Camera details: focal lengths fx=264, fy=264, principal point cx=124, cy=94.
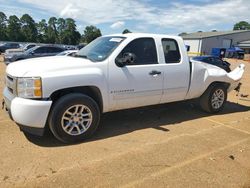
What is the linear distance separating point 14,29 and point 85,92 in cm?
8154

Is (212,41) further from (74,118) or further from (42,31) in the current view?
(74,118)

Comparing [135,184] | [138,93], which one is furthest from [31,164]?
[138,93]

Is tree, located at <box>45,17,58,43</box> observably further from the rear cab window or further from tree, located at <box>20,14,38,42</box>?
the rear cab window

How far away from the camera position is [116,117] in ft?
19.6

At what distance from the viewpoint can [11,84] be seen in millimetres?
4344

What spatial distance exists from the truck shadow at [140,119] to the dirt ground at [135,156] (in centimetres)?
2

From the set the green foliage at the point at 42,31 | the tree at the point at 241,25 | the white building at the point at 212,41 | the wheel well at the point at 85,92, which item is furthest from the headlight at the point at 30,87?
the tree at the point at 241,25

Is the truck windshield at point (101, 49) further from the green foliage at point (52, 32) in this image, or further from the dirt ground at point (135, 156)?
the green foliage at point (52, 32)

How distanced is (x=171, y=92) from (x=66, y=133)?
7.95 feet

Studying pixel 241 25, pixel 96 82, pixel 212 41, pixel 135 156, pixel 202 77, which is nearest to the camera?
pixel 135 156

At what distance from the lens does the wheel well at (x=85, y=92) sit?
171 inches

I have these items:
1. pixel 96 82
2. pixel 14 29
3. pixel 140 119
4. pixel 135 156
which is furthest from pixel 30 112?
pixel 14 29

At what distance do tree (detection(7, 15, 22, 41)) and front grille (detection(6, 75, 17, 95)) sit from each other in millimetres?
78085

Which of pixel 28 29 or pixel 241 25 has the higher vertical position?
pixel 241 25
